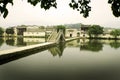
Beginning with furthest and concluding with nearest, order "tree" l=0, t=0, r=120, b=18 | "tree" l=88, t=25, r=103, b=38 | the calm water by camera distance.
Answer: "tree" l=88, t=25, r=103, b=38
the calm water
"tree" l=0, t=0, r=120, b=18

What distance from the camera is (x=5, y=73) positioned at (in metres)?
11.3

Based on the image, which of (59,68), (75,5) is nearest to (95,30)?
(59,68)

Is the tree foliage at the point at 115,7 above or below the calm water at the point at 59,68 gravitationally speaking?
above

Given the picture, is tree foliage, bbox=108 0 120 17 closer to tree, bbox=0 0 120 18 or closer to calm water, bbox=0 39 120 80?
tree, bbox=0 0 120 18

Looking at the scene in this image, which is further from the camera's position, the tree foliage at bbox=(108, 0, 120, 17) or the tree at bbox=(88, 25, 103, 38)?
the tree at bbox=(88, 25, 103, 38)

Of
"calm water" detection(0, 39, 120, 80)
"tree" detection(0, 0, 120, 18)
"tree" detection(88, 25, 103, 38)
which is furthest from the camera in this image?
"tree" detection(88, 25, 103, 38)

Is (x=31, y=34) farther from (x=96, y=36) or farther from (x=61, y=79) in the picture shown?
(x=61, y=79)

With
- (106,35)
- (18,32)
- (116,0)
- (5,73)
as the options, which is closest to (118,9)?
(116,0)

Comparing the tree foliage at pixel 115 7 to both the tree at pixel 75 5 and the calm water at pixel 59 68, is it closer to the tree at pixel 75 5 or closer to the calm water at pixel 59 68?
the tree at pixel 75 5

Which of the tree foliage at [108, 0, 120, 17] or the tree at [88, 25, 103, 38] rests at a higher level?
the tree foliage at [108, 0, 120, 17]

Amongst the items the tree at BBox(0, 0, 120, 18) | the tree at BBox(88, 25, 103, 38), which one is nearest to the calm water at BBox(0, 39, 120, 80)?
the tree at BBox(0, 0, 120, 18)

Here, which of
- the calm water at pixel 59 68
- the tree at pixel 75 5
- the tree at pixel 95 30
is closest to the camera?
the tree at pixel 75 5

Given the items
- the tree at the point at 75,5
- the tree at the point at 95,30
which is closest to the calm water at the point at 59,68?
the tree at the point at 75,5

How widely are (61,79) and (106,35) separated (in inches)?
3445
